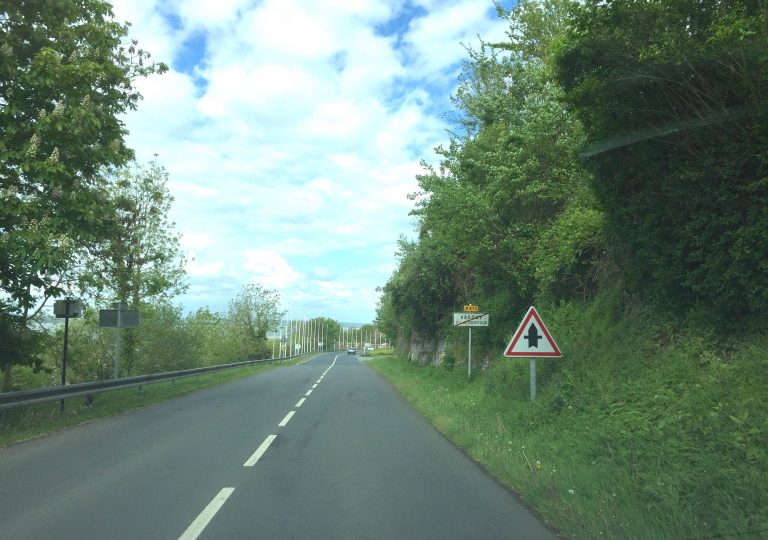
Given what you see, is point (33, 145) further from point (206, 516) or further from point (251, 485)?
point (206, 516)

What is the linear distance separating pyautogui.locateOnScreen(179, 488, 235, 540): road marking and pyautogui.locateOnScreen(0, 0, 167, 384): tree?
703 cm

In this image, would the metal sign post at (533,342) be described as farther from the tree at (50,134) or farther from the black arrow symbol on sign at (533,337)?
the tree at (50,134)

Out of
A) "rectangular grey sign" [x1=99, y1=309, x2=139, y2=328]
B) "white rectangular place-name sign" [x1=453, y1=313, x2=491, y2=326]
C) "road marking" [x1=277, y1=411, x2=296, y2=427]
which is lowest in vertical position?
"road marking" [x1=277, y1=411, x2=296, y2=427]

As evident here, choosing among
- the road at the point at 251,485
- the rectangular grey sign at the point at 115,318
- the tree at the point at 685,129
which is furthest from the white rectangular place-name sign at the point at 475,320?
the rectangular grey sign at the point at 115,318

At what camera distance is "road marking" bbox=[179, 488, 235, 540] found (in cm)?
518

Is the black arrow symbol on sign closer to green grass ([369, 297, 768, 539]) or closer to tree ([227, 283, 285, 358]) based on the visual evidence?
green grass ([369, 297, 768, 539])

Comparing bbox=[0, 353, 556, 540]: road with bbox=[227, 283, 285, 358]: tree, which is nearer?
bbox=[0, 353, 556, 540]: road

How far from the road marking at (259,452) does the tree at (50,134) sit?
18.2 feet

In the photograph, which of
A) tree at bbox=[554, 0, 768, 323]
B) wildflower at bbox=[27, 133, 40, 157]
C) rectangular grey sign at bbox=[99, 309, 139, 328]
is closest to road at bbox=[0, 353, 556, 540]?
tree at bbox=[554, 0, 768, 323]

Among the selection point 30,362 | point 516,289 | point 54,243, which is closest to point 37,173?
point 54,243

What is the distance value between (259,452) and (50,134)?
7932 mm

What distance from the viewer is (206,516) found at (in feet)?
18.8

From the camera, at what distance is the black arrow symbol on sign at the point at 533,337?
1002 centimetres

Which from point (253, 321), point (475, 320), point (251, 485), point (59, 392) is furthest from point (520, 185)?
point (253, 321)
